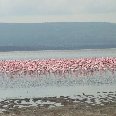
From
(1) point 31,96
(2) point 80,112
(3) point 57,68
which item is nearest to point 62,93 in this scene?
(1) point 31,96

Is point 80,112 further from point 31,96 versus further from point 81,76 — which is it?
point 81,76

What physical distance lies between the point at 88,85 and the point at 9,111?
455 inches

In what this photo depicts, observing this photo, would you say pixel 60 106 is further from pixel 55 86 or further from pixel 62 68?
pixel 62 68

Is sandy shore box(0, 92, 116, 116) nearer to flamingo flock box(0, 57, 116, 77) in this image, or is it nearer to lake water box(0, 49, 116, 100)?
lake water box(0, 49, 116, 100)

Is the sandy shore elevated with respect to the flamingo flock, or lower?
lower

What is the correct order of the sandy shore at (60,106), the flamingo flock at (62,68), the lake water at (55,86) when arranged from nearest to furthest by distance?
the sandy shore at (60,106) → the lake water at (55,86) → the flamingo flock at (62,68)

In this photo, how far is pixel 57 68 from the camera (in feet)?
→ 148

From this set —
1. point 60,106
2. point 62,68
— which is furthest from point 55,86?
point 62,68

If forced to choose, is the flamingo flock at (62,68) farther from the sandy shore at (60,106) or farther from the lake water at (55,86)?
the sandy shore at (60,106)

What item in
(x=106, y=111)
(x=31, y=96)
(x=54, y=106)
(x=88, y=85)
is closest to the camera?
(x=106, y=111)

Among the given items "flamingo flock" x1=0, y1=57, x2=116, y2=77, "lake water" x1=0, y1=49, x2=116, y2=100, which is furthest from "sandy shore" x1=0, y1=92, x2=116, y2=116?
"flamingo flock" x1=0, y1=57, x2=116, y2=77

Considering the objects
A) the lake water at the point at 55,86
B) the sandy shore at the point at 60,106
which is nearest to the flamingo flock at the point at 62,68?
the lake water at the point at 55,86

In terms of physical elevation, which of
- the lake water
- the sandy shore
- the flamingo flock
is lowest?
the sandy shore

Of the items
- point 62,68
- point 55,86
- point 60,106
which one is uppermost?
point 62,68
